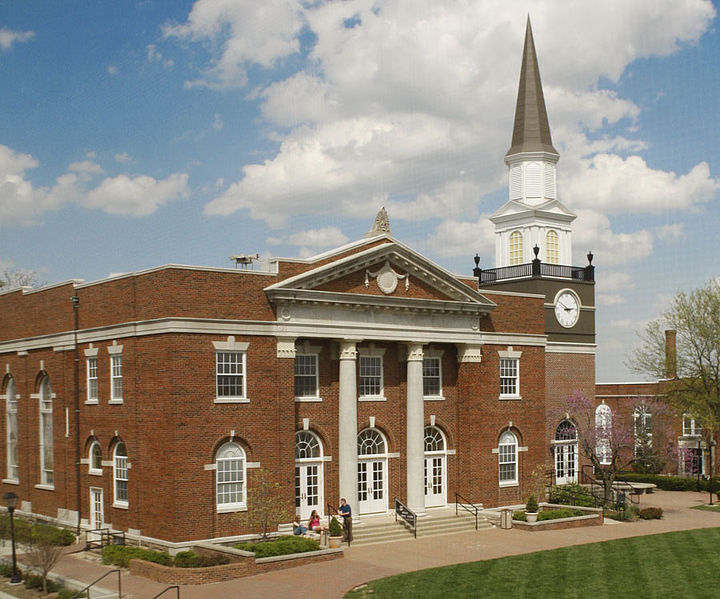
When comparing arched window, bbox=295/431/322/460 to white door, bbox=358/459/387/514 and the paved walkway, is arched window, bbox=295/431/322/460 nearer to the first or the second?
white door, bbox=358/459/387/514

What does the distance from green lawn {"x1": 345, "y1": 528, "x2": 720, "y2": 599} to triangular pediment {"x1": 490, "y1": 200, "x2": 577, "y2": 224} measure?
20.8 metres

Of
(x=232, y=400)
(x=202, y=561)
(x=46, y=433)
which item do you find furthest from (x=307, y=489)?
(x=46, y=433)


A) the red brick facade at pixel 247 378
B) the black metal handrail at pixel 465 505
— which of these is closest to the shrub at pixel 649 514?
the red brick facade at pixel 247 378

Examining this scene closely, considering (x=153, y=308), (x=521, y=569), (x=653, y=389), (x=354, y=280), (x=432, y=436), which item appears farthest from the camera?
(x=653, y=389)

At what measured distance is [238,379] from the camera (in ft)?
108

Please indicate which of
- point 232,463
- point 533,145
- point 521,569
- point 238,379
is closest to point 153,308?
point 238,379

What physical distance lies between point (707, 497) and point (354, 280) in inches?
1044

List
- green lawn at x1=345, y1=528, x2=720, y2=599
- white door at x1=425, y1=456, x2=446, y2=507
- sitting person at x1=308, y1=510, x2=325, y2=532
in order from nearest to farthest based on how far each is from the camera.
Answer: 1. green lawn at x1=345, y1=528, x2=720, y2=599
2. sitting person at x1=308, y1=510, x2=325, y2=532
3. white door at x1=425, y1=456, x2=446, y2=507

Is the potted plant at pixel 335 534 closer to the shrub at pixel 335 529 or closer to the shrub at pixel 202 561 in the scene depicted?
the shrub at pixel 335 529

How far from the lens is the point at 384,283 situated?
36562 millimetres

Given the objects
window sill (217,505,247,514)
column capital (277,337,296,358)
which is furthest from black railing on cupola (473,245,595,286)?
window sill (217,505,247,514)

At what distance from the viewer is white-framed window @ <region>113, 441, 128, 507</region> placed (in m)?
33.8

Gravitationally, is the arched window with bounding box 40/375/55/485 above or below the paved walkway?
above

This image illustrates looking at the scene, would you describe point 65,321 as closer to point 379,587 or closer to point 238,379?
point 238,379
